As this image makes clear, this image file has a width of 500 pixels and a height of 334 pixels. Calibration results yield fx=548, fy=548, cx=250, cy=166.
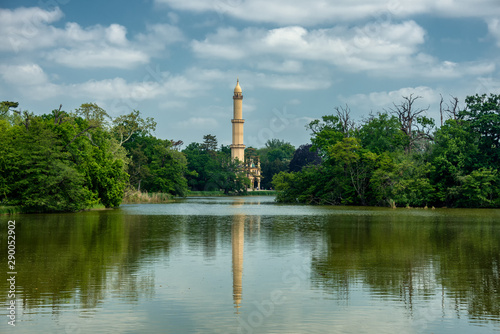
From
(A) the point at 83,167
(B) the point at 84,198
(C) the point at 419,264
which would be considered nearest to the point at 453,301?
(C) the point at 419,264

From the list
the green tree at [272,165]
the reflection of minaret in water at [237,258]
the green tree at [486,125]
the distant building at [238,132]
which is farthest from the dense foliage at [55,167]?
the green tree at [272,165]

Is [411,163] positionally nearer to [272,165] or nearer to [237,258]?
[237,258]

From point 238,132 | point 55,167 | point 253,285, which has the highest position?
point 238,132

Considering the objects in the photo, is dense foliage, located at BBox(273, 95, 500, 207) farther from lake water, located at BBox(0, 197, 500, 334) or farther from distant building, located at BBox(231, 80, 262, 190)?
distant building, located at BBox(231, 80, 262, 190)

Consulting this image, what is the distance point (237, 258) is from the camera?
1577cm

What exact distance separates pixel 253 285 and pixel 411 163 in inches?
1691

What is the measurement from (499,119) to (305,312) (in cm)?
4734

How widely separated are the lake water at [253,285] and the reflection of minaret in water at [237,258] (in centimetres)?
4

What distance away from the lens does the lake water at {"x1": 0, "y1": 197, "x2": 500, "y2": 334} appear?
854cm

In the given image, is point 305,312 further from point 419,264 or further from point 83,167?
point 83,167

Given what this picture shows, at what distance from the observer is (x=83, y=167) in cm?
4206

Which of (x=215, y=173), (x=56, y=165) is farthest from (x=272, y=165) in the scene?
(x=56, y=165)

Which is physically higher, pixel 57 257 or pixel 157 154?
pixel 157 154

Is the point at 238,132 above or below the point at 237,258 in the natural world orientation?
above
